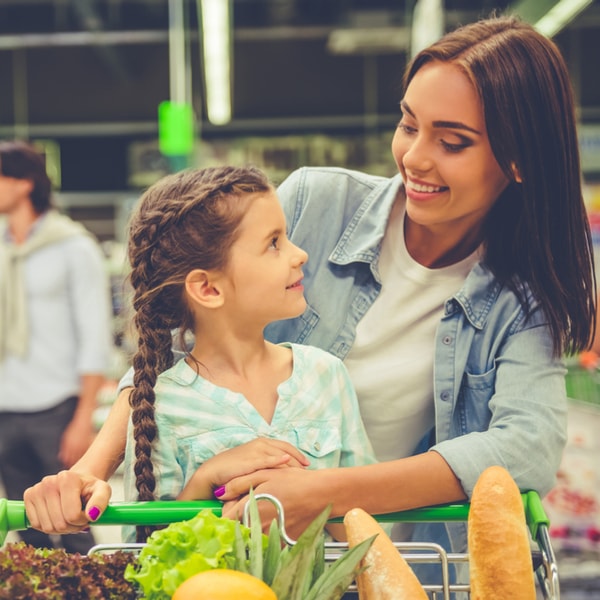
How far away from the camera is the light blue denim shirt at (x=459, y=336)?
150cm

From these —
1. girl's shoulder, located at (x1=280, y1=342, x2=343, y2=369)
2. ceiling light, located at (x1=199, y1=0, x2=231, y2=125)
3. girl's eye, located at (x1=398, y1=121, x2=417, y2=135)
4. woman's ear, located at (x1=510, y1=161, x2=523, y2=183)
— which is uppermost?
ceiling light, located at (x1=199, y1=0, x2=231, y2=125)

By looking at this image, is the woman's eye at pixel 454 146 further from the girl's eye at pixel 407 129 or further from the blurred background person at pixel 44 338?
the blurred background person at pixel 44 338

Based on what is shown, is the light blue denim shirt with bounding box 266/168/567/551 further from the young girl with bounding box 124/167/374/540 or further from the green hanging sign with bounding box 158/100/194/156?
the green hanging sign with bounding box 158/100/194/156

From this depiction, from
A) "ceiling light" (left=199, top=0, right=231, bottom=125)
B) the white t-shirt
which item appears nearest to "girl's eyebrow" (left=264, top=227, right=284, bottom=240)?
the white t-shirt

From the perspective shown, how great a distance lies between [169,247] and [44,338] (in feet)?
8.42

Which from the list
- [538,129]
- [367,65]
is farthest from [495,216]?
[367,65]

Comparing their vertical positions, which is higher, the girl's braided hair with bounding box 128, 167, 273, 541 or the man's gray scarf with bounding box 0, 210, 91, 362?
the girl's braided hair with bounding box 128, 167, 273, 541

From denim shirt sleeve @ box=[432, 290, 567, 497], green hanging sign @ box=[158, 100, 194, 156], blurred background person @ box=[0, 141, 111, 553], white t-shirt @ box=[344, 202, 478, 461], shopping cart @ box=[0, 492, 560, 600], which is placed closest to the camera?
shopping cart @ box=[0, 492, 560, 600]

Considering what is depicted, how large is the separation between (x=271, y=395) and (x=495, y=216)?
54 centimetres

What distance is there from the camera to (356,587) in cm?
120

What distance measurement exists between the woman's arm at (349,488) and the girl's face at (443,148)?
1.48ft

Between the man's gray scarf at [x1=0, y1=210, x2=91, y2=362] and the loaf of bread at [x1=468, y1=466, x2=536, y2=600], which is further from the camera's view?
the man's gray scarf at [x1=0, y1=210, x2=91, y2=362]

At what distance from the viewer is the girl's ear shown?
1.53 metres

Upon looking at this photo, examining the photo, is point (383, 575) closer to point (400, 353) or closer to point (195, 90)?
point (400, 353)
